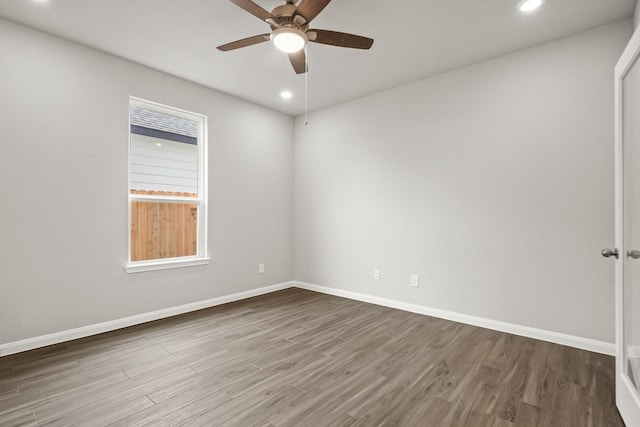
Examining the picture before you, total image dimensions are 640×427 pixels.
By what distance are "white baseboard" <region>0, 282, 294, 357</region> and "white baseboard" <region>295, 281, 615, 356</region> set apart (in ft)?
5.14

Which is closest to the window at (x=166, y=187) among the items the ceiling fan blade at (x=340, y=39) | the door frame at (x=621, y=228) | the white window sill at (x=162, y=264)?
the white window sill at (x=162, y=264)

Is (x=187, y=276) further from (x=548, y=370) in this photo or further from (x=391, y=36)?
(x=548, y=370)

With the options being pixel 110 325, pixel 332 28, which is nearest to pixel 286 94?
pixel 332 28

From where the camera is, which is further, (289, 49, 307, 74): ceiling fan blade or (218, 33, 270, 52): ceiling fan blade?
(289, 49, 307, 74): ceiling fan blade

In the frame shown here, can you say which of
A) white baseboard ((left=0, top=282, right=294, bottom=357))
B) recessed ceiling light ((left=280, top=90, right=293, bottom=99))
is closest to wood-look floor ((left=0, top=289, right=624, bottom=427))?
white baseboard ((left=0, top=282, right=294, bottom=357))

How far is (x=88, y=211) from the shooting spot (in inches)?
120

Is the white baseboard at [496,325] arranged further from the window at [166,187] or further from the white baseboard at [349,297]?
the window at [166,187]

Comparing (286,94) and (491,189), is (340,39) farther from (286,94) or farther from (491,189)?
(491,189)

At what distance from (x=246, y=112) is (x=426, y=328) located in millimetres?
3582

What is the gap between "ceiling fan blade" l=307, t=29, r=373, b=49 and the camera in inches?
87.0

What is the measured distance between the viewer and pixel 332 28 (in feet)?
9.09

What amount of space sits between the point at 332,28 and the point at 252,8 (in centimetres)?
103

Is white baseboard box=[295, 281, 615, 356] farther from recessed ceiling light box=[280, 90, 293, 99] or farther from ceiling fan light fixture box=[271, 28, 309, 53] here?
ceiling fan light fixture box=[271, 28, 309, 53]

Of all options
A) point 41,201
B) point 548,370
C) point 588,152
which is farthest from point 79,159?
point 588,152
